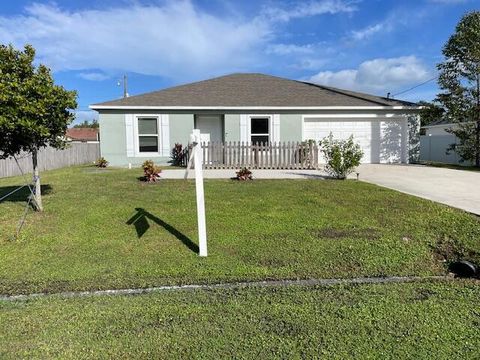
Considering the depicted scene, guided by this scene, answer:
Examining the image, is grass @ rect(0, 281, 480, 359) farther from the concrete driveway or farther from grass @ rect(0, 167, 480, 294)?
the concrete driveway

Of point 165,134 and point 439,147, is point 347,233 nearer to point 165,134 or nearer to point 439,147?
point 165,134

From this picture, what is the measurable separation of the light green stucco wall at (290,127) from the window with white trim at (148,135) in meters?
5.52

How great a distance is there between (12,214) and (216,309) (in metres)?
5.04

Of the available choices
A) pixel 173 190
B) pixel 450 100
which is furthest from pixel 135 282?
pixel 450 100

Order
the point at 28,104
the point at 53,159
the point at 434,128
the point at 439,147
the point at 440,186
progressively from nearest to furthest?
the point at 28,104
the point at 440,186
the point at 53,159
the point at 439,147
the point at 434,128

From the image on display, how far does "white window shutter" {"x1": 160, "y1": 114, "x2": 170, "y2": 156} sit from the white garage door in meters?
6.09

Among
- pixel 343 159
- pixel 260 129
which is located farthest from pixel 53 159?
pixel 343 159

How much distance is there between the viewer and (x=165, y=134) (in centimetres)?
1634

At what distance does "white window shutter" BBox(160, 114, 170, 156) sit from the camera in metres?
16.2

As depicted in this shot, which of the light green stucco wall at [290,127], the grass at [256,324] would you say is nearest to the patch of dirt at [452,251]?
the grass at [256,324]

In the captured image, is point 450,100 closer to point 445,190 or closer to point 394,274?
point 445,190

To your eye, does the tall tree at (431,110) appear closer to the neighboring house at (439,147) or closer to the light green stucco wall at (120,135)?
the neighboring house at (439,147)

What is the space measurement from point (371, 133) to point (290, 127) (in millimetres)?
3811

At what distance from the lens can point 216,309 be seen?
3.62 m
